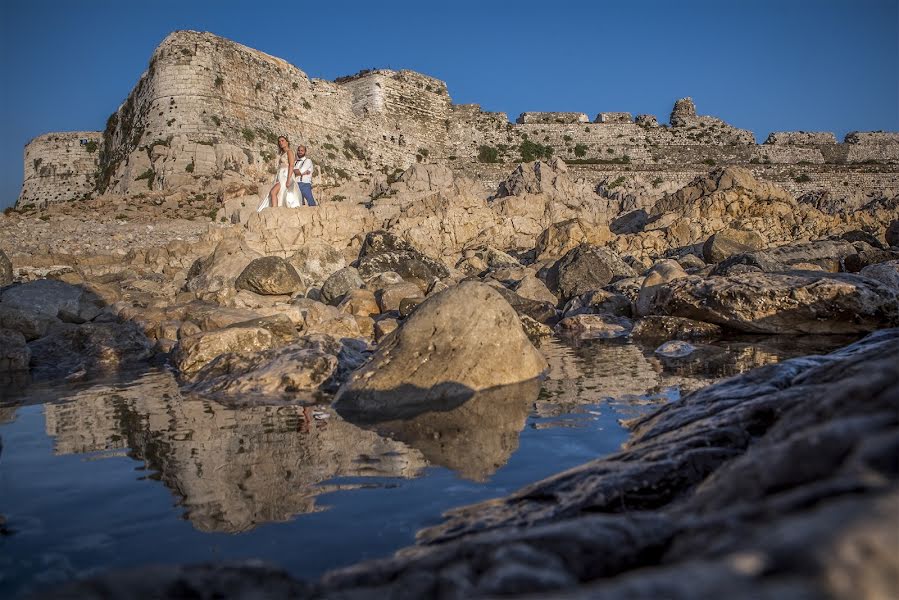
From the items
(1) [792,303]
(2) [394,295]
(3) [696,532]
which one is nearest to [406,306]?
(2) [394,295]

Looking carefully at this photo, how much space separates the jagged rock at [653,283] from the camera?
32.3 ft

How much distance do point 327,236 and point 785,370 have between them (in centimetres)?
1377

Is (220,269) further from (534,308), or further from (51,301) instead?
(534,308)

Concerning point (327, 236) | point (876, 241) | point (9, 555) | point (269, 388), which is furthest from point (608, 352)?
point (876, 241)

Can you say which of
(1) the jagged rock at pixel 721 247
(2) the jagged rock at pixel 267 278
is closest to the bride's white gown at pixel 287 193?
(2) the jagged rock at pixel 267 278

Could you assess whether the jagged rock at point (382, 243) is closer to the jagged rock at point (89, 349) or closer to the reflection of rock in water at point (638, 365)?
the jagged rock at point (89, 349)

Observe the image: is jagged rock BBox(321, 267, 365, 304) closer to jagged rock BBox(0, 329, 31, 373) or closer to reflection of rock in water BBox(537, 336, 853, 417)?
reflection of rock in water BBox(537, 336, 853, 417)

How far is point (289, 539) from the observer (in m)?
2.40

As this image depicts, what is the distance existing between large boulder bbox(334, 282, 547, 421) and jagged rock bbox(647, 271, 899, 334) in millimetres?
3994

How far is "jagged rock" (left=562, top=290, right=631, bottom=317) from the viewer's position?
10.8 metres

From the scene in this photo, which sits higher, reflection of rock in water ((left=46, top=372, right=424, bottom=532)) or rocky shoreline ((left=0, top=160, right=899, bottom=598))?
rocky shoreline ((left=0, top=160, right=899, bottom=598))

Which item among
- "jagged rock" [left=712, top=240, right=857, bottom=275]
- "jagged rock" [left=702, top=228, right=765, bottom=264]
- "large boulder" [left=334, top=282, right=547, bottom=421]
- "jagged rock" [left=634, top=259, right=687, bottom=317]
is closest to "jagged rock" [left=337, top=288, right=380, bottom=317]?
"jagged rock" [left=634, top=259, right=687, bottom=317]

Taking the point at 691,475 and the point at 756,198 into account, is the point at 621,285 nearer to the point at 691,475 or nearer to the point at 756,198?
the point at 691,475

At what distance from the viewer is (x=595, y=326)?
9.58 metres
